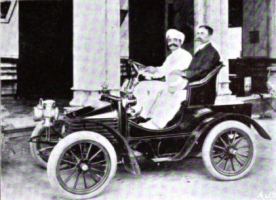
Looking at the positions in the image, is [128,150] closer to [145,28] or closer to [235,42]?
[145,28]

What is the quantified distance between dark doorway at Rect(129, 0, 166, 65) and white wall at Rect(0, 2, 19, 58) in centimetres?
255

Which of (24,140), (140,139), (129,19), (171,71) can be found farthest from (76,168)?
(129,19)

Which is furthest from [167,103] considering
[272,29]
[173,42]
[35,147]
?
[272,29]

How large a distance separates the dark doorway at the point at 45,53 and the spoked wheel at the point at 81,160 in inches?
239

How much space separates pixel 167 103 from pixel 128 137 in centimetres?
60

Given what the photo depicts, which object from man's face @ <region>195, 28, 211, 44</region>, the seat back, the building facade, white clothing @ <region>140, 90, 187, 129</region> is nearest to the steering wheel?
white clothing @ <region>140, 90, 187, 129</region>

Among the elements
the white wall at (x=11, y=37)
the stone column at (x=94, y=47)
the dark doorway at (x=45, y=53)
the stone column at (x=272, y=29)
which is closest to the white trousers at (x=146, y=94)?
the stone column at (x=94, y=47)

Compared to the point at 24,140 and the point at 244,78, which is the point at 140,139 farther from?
the point at 244,78

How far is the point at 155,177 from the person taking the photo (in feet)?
12.8

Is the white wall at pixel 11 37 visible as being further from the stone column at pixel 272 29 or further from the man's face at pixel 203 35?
the man's face at pixel 203 35

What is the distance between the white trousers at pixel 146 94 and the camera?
13.3 ft

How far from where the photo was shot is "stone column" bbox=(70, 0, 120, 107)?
5488mm

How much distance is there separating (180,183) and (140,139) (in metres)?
0.53

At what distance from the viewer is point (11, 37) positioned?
9242 millimetres
